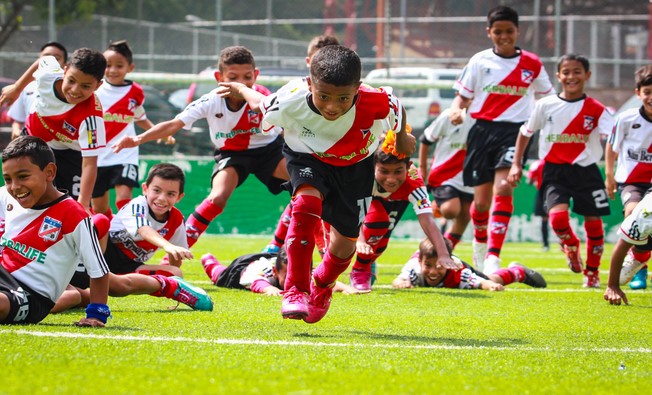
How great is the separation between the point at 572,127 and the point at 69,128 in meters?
4.60

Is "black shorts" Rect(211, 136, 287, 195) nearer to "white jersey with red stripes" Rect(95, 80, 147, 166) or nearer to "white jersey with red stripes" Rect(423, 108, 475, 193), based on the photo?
"white jersey with red stripes" Rect(95, 80, 147, 166)

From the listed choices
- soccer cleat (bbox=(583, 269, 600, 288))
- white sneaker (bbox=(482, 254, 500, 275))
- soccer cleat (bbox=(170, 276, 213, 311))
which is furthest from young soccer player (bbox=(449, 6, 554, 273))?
soccer cleat (bbox=(170, 276, 213, 311))

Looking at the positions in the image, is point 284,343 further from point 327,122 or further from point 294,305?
point 327,122

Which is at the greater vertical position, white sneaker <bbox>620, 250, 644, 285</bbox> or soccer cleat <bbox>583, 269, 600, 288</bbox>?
white sneaker <bbox>620, 250, 644, 285</bbox>

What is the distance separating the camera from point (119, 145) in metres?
6.97

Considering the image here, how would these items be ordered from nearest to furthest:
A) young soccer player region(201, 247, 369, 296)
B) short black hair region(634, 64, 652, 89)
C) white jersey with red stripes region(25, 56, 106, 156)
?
white jersey with red stripes region(25, 56, 106, 156), young soccer player region(201, 247, 369, 296), short black hair region(634, 64, 652, 89)

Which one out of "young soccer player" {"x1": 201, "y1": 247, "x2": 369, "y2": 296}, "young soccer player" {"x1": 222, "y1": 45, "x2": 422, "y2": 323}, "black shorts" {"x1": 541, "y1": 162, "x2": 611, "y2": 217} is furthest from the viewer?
"black shorts" {"x1": 541, "y1": 162, "x2": 611, "y2": 217}

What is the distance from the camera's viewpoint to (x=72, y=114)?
7602 millimetres

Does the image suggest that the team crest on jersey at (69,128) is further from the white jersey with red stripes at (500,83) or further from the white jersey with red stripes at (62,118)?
the white jersey with red stripes at (500,83)

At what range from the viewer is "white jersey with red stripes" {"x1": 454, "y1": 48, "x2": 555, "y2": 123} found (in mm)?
9938

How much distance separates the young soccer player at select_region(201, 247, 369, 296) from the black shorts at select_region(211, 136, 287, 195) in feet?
3.40

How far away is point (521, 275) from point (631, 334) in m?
3.22

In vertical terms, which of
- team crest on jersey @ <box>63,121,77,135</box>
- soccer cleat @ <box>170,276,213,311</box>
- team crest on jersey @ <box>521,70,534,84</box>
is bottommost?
soccer cleat @ <box>170,276,213,311</box>

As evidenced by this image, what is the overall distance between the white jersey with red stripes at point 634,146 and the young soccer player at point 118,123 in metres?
4.52
